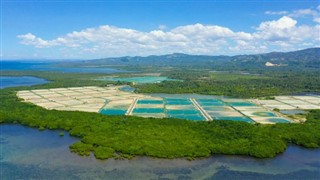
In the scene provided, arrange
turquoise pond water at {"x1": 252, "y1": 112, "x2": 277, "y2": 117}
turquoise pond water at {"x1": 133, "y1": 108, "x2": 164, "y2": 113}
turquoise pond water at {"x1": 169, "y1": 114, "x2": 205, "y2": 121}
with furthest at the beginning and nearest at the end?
turquoise pond water at {"x1": 133, "y1": 108, "x2": 164, "y2": 113}
turquoise pond water at {"x1": 252, "y1": 112, "x2": 277, "y2": 117}
turquoise pond water at {"x1": 169, "y1": 114, "x2": 205, "y2": 121}

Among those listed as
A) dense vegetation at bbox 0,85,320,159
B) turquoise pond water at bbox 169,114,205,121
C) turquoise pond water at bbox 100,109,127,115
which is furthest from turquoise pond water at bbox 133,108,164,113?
dense vegetation at bbox 0,85,320,159

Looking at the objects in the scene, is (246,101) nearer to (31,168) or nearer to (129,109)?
(129,109)

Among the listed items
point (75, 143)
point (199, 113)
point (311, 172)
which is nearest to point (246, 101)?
point (199, 113)

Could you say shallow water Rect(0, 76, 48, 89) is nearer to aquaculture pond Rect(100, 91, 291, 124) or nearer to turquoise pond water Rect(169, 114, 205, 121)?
aquaculture pond Rect(100, 91, 291, 124)

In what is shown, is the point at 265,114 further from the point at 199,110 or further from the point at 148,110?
the point at 148,110

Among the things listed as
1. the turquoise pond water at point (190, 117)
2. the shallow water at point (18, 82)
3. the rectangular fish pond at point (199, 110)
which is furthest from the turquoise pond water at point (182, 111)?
the shallow water at point (18, 82)

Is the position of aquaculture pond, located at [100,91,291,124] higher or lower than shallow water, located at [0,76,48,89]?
lower

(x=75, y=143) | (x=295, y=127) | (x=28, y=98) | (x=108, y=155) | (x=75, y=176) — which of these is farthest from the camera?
(x=28, y=98)
